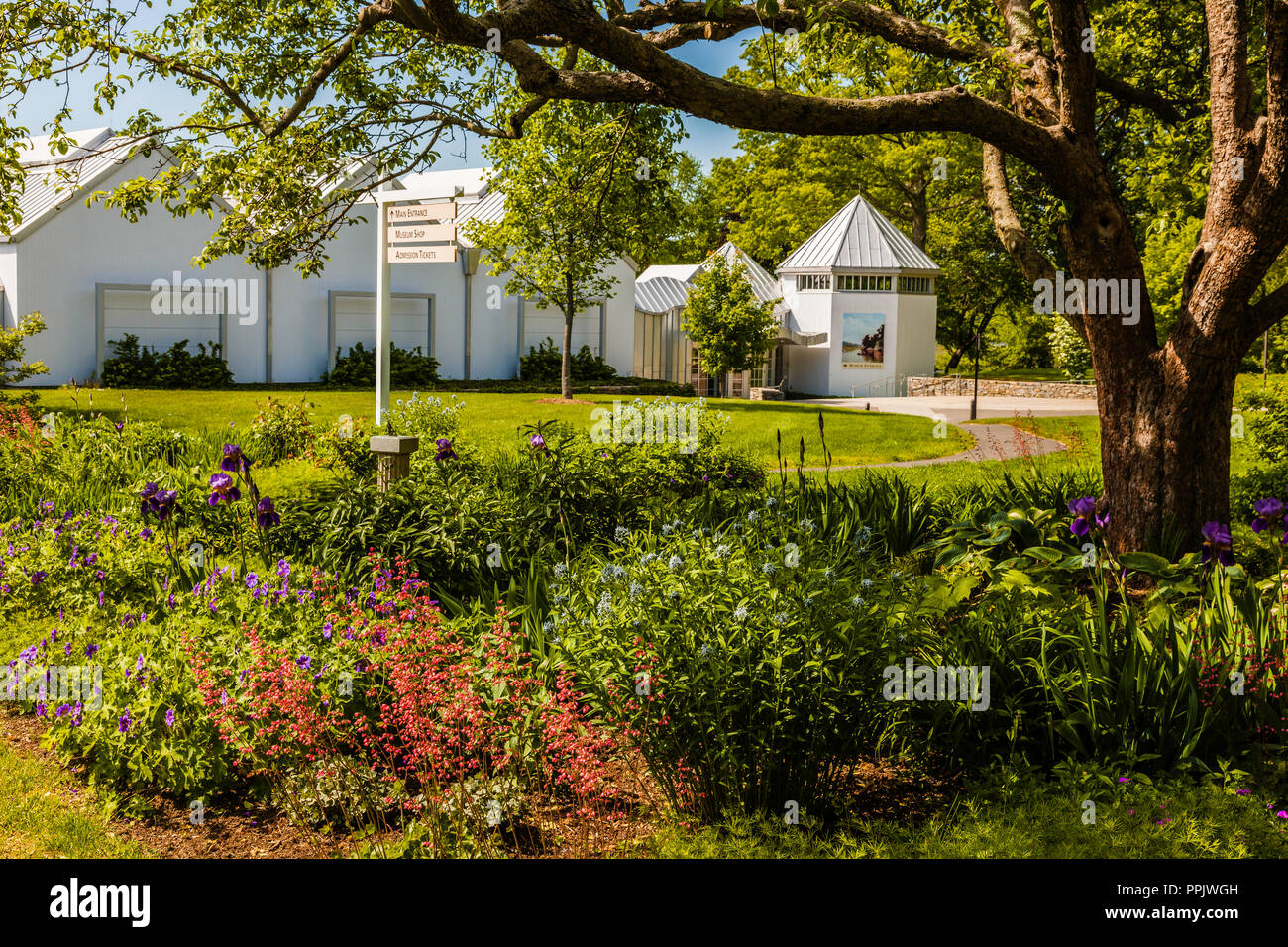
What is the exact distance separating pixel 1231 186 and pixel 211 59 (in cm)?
822

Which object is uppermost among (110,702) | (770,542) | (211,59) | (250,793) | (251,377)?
(211,59)

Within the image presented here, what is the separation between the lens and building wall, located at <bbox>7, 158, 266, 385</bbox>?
22484 millimetres

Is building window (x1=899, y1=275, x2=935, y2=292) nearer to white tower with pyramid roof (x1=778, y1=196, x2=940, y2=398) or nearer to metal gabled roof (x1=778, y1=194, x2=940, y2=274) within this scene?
white tower with pyramid roof (x1=778, y1=196, x2=940, y2=398)

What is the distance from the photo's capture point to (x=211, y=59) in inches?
379

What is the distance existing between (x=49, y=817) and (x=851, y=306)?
33874mm

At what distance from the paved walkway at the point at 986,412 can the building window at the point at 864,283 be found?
4335mm

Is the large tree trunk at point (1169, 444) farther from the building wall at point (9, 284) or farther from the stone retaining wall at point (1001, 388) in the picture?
the stone retaining wall at point (1001, 388)

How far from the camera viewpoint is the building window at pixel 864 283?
118 feet

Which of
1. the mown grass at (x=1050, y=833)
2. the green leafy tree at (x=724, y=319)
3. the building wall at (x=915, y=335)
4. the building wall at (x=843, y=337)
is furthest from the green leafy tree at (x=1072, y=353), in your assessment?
the mown grass at (x=1050, y=833)

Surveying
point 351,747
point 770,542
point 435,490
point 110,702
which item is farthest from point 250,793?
point 435,490

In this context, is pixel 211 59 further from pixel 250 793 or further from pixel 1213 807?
pixel 1213 807

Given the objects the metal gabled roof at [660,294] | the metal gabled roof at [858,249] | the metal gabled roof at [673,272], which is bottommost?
the metal gabled roof at [660,294]

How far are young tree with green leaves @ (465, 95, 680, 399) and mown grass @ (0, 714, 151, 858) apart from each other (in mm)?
6458

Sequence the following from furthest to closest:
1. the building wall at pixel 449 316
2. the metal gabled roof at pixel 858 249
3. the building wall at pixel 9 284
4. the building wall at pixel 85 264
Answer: the metal gabled roof at pixel 858 249 < the building wall at pixel 449 316 < the building wall at pixel 85 264 < the building wall at pixel 9 284
